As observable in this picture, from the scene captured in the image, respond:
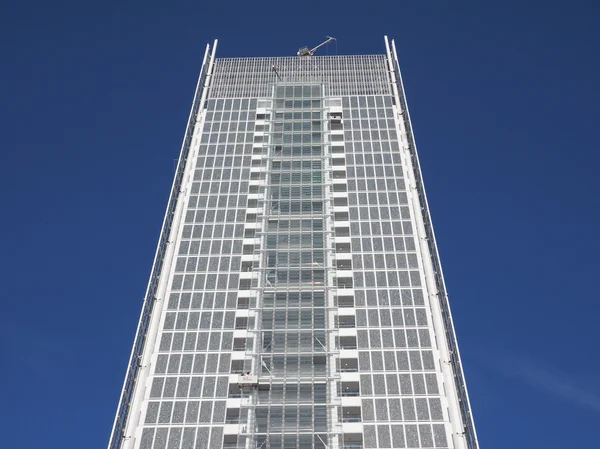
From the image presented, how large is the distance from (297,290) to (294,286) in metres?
0.49

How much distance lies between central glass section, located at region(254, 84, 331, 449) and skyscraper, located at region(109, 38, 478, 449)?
0.40 feet

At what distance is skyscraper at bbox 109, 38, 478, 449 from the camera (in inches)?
2098

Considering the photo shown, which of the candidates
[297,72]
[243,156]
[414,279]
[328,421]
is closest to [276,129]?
[243,156]

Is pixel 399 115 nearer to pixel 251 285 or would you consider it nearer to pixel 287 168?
pixel 287 168

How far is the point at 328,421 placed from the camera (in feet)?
174

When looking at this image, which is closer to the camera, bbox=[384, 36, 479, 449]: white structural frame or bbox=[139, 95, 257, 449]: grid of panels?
bbox=[384, 36, 479, 449]: white structural frame

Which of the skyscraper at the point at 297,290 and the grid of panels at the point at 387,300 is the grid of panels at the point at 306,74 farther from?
the grid of panels at the point at 387,300

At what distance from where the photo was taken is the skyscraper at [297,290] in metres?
53.3

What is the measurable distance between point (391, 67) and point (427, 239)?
1078 inches

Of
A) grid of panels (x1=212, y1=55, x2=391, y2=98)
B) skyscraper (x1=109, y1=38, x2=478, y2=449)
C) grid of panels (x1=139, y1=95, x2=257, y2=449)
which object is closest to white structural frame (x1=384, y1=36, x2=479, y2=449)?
skyscraper (x1=109, y1=38, x2=478, y2=449)

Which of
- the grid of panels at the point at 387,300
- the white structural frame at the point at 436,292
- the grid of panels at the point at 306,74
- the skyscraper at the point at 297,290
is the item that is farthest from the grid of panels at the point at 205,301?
the white structural frame at the point at 436,292

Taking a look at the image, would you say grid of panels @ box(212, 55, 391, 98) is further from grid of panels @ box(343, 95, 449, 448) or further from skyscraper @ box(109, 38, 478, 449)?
grid of panels @ box(343, 95, 449, 448)

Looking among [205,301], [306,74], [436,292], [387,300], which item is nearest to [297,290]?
[387,300]

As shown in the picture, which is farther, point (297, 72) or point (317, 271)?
point (297, 72)
